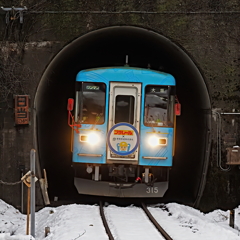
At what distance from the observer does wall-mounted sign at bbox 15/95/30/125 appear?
12.8 m

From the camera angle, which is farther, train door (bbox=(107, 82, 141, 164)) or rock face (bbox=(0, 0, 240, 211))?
rock face (bbox=(0, 0, 240, 211))

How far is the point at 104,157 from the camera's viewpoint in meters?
12.5

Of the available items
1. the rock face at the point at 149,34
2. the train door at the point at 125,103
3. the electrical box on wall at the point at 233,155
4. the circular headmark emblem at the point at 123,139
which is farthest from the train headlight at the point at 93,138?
the electrical box on wall at the point at 233,155

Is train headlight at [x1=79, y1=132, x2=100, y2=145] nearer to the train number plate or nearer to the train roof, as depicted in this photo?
the train roof

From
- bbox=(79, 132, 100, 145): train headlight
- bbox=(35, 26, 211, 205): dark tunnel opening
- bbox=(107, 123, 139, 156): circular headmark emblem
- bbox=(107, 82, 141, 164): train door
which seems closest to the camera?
bbox=(107, 123, 139, 156): circular headmark emblem

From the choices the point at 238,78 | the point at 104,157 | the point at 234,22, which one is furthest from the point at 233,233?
the point at 234,22

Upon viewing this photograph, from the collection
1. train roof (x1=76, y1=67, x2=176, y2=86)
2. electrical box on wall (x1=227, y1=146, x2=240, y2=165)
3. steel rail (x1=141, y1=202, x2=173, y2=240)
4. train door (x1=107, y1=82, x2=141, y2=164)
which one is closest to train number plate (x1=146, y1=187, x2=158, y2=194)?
steel rail (x1=141, y1=202, x2=173, y2=240)

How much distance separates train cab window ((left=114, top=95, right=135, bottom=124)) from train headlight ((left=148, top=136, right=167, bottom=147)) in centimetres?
64

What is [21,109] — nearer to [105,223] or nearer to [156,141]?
[156,141]

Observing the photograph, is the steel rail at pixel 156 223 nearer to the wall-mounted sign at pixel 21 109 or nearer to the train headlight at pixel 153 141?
the train headlight at pixel 153 141

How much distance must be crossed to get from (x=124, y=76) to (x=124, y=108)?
76cm

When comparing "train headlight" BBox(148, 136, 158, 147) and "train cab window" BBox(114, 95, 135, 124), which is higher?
"train cab window" BBox(114, 95, 135, 124)

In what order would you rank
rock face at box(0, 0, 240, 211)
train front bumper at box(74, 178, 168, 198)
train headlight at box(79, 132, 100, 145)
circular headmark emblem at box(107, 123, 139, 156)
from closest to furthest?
circular headmark emblem at box(107, 123, 139, 156) → train headlight at box(79, 132, 100, 145) → train front bumper at box(74, 178, 168, 198) → rock face at box(0, 0, 240, 211)

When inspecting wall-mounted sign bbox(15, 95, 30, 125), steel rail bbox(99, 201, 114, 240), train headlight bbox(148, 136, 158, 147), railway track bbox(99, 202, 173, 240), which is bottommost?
railway track bbox(99, 202, 173, 240)
